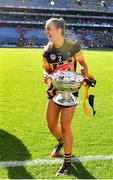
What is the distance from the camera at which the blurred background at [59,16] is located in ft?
211

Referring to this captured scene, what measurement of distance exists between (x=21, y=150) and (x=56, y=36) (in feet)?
7.17

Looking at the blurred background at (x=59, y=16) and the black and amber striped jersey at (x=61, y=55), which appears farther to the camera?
the blurred background at (x=59, y=16)

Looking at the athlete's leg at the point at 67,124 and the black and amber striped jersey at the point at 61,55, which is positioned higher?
the black and amber striped jersey at the point at 61,55

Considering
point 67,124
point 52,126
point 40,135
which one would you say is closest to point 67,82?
point 67,124

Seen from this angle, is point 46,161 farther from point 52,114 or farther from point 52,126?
point 52,114

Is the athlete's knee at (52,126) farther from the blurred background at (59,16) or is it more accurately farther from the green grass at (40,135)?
the blurred background at (59,16)

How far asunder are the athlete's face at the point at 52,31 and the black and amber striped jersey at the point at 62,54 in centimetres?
19

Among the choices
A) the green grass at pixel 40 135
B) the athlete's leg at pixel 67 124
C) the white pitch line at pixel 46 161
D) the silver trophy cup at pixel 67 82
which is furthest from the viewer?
the white pitch line at pixel 46 161

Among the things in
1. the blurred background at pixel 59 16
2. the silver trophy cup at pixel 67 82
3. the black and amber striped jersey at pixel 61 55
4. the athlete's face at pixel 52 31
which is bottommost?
the blurred background at pixel 59 16

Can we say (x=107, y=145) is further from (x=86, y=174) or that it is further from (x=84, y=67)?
(x=84, y=67)

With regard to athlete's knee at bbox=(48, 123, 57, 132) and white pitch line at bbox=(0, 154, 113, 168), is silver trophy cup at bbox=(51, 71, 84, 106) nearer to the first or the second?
athlete's knee at bbox=(48, 123, 57, 132)

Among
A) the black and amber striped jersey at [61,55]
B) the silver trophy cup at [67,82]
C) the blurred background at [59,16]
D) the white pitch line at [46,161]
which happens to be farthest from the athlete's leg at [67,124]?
the blurred background at [59,16]

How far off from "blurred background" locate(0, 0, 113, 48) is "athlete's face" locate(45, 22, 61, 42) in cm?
5705

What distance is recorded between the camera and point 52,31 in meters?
5.12
